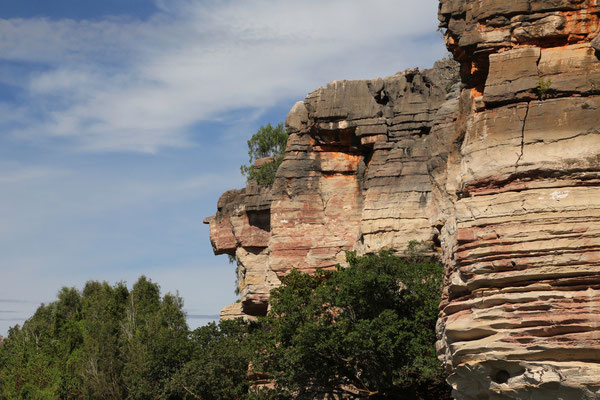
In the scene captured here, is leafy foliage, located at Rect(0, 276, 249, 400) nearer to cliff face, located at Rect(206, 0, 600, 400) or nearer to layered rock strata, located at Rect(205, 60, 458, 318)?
layered rock strata, located at Rect(205, 60, 458, 318)

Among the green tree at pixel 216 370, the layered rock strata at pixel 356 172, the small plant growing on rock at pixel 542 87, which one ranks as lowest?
the green tree at pixel 216 370

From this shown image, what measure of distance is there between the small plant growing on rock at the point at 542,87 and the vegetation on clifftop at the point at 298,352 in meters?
13.9

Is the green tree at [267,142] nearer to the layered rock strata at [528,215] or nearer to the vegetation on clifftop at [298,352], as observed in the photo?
the vegetation on clifftop at [298,352]

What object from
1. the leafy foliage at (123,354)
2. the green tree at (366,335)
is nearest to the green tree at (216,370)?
the leafy foliage at (123,354)

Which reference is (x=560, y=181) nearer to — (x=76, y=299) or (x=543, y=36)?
(x=543, y=36)

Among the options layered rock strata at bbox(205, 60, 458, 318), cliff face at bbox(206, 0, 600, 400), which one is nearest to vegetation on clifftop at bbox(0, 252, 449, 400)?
layered rock strata at bbox(205, 60, 458, 318)

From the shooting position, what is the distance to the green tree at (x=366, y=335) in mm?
32625

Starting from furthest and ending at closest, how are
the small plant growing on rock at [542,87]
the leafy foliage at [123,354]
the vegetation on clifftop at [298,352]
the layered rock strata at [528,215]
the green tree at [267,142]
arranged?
1. the green tree at [267,142]
2. the leafy foliage at [123,354]
3. the vegetation on clifftop at [298,352]
4. the small plant growing on rock at [542,87]
5. the layered rock strata at [528,215]

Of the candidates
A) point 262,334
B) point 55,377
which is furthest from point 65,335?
point 262,334

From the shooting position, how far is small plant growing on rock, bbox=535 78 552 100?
19797 mm

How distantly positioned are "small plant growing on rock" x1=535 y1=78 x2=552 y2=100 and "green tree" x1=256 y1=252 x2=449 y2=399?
45.9 ft

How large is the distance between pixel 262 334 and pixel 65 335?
3114cm

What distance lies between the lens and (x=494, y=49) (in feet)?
69.2

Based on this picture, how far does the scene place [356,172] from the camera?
4469 cm
